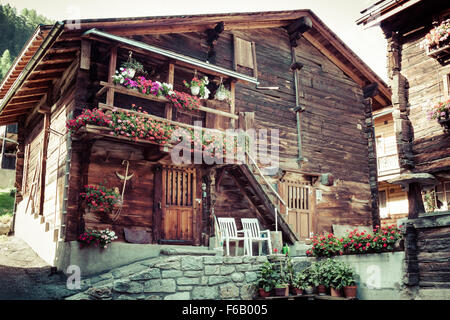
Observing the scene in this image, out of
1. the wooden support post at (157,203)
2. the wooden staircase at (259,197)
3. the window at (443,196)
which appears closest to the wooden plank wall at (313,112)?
the wooden staircase at (259,197)

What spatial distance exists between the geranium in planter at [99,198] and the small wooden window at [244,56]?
638 cm

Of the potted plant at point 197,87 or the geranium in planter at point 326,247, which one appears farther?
the potted plant at point 197,87

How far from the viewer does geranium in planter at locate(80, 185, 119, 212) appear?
10445 mm

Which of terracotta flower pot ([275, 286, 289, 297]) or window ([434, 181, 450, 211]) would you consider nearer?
terracotta flower pot ([275, 286, 289, 297])

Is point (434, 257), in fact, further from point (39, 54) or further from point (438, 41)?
point (39, 54)

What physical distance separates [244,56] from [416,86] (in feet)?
20.2

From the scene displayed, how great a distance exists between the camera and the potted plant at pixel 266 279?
10094 mm

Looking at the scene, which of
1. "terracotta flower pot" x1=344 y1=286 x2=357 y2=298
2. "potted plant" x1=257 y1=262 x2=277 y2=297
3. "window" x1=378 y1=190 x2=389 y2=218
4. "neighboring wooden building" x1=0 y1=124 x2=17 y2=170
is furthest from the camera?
"neighboring wooden building" x1=0 y1=124 x2=17 y2=170

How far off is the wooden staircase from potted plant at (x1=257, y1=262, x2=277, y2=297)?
2230 mm

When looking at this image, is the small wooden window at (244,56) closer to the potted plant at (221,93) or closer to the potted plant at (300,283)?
the potted plant at (221,93)

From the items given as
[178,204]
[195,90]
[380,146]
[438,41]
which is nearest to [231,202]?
[178,204]

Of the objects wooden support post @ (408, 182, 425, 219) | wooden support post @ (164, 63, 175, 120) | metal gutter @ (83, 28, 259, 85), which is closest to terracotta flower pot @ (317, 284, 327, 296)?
wooden support post @ (408, 182, 425, 219)

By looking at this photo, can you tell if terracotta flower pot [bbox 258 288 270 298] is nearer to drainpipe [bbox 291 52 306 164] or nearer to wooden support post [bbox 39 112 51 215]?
drainpipe [bbox 291 52 306 164]
